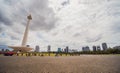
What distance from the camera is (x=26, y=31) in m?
100

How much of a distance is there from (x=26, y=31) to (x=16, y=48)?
20968mm

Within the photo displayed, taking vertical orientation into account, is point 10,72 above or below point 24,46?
below

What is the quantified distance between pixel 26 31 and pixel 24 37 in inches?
254

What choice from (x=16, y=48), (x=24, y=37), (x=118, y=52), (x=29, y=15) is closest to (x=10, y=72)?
(x=24, y=37)

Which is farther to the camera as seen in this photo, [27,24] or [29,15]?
[29,15]

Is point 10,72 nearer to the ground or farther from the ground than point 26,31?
nearer to the ground

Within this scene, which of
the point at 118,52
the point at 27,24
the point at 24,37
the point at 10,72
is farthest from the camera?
the point at 118,52

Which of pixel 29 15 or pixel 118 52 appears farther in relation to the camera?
pixel 118 52

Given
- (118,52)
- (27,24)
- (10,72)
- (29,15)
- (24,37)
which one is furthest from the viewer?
(118,52)

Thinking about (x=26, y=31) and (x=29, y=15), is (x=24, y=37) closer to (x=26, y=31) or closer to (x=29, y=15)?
(x=26, y=31)

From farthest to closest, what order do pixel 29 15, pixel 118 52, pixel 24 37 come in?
pixel 118 52 < pixel 29 15 < pixel 24 37

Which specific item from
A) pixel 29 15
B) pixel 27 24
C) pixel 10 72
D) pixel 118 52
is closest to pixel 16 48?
pixel 27 24

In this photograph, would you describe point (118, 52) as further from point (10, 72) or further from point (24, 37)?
point (10, 72)

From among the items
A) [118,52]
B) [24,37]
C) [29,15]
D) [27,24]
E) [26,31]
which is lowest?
[118,52]
